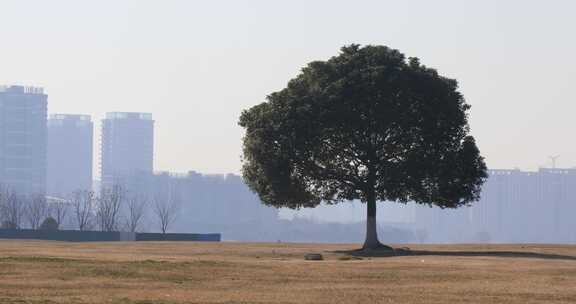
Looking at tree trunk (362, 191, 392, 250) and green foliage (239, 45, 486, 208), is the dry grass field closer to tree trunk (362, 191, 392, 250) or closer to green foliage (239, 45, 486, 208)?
green foliage (239, 45, 486, 208)

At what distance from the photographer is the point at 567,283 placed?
2233 inches

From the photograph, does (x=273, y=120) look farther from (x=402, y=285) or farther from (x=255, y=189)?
(x=402, y=285)

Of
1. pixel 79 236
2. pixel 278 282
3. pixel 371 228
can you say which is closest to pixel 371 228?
pixel 371 228

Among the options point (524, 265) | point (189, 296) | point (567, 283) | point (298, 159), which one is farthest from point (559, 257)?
point (189, 296)

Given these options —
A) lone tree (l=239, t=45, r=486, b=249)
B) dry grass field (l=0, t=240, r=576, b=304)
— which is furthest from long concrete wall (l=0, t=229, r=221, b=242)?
dry grass field (l=0, t=240, r=576, b=304)

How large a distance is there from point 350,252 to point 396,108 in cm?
1099

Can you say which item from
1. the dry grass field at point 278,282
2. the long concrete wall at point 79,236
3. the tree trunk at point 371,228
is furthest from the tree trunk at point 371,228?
the long concrete wall at point 79,236

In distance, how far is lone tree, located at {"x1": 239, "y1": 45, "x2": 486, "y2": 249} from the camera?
94562 millimetres

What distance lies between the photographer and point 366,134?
95.8m

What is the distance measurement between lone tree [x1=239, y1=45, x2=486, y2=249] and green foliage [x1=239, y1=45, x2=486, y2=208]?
73mm

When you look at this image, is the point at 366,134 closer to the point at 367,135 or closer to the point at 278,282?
the point at 367,135

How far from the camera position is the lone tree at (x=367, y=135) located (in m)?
94.6

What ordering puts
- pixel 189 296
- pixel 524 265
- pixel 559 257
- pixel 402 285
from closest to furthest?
1. pixel 189 296
2. pixel 402 285
3. pixel 524 265
4. pixel 559 257

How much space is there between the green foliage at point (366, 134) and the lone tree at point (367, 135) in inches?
2.9
